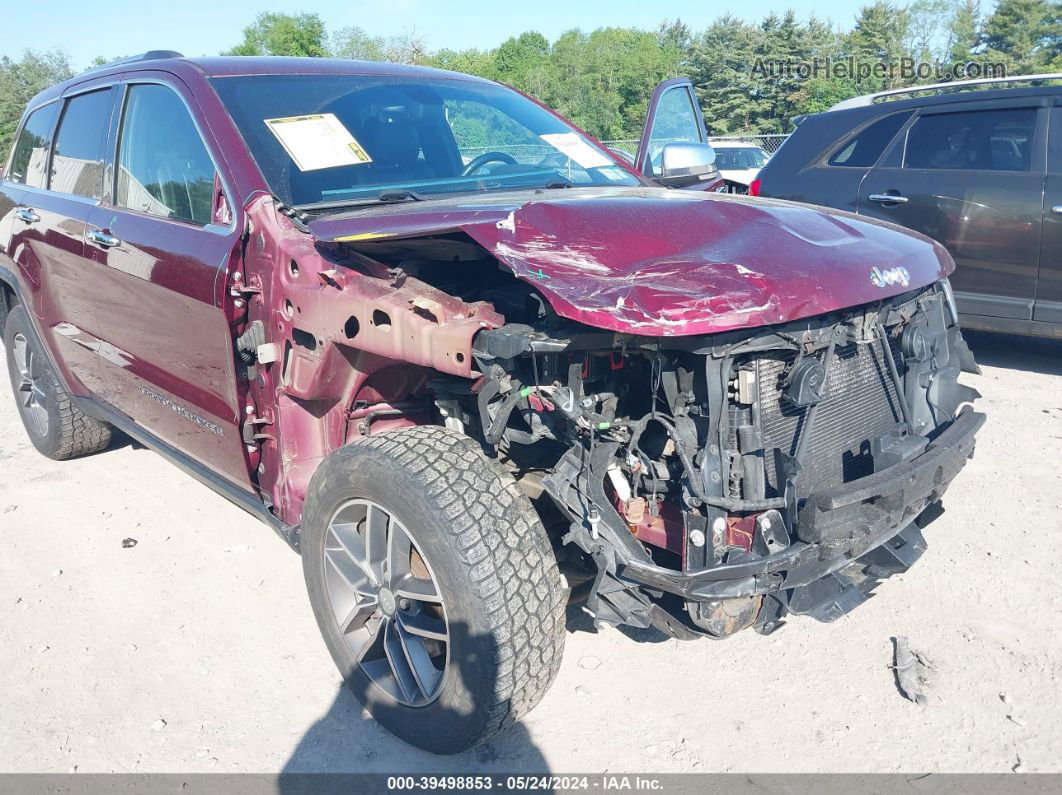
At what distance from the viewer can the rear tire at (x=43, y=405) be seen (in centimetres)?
466

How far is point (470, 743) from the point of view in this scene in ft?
7.67

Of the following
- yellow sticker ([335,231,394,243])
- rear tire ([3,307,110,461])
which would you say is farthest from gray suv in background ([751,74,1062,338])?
rear tire ([3,307,110,461])

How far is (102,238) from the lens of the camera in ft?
11.4

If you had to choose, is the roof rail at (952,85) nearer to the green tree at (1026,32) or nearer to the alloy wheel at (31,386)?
the alloy wheel at (31,386)

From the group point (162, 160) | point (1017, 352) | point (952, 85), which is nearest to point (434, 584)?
point (162, 160)

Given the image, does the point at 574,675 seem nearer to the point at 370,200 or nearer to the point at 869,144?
the point at 370,200

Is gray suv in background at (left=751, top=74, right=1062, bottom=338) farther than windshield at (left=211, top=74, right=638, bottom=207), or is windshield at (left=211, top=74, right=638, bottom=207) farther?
gray suv in background at (left=751, top=74, right=1062, bottom=338)

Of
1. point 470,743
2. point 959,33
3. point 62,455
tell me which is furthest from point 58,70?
point 470,743

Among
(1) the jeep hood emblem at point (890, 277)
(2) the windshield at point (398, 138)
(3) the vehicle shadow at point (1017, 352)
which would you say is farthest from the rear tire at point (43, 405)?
(3) the vehicle shadow at point (1017, 352)

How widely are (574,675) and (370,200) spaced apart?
1784mm

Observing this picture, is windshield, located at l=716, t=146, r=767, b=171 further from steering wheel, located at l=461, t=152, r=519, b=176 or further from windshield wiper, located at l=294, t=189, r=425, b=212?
windshield wiper, located at l=294, t=189, r=425, b=212

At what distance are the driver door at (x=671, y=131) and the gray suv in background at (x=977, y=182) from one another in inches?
80.4

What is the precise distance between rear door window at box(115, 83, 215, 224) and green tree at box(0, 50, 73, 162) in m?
37.0

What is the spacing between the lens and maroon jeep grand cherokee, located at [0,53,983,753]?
2.15m
